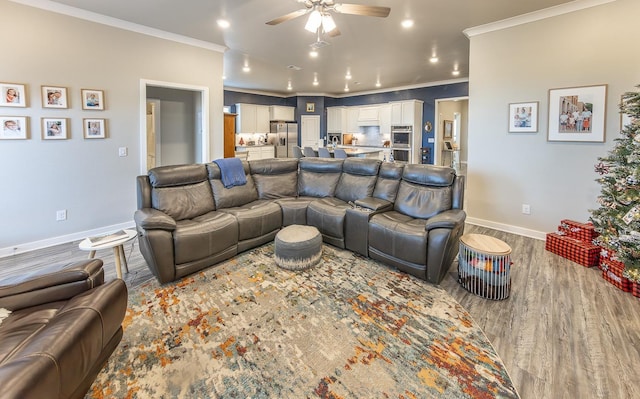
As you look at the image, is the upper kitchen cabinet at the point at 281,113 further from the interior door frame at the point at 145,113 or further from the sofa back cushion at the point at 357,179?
the sofa back cushion at the point at 357,179

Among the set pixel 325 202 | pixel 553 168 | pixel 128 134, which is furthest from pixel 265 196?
pixel 553 168

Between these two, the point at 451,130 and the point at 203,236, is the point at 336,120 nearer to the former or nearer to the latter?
the point at 451,130

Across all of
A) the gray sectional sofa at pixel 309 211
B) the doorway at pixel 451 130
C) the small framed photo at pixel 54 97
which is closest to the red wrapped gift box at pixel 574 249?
the gray sectional sofa at pixel 309 211

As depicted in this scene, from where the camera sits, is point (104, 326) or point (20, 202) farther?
point (20, 202)

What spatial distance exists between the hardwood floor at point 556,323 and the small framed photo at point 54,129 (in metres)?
1.44

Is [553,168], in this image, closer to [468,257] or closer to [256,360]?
[468,257]

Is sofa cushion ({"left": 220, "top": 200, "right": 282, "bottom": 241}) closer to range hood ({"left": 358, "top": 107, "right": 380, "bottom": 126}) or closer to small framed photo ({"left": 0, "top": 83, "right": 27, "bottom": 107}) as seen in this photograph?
small framed photo ({"left": 0, "top": 83, "right": 27, "bottom": 107})

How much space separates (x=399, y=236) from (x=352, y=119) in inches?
325

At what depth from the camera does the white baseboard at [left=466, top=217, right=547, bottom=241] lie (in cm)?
413

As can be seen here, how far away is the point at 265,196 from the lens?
4.34 m

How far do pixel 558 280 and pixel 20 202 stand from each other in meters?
6.03

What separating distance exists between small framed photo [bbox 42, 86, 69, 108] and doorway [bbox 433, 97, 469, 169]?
27.4 feet

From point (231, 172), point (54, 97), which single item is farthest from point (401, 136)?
point (54, 97)

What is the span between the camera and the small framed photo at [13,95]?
133 inches
